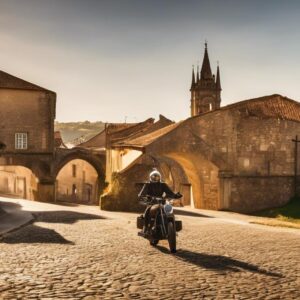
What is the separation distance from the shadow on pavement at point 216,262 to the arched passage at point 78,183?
139 feet

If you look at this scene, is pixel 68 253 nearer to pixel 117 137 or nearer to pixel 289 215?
pixel 289 215

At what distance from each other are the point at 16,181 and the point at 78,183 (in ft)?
24.8

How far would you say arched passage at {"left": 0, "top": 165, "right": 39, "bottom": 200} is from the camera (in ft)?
165

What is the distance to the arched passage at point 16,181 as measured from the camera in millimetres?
50331

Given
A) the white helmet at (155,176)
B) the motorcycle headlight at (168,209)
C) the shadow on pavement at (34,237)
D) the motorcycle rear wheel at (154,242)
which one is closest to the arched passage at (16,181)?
the shadow on pavement at (34,237)

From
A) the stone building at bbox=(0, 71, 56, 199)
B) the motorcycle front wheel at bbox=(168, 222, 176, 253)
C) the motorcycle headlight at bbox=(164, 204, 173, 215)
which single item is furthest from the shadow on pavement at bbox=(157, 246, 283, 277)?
the stone building at bbox=(0, 71, 56, 199)

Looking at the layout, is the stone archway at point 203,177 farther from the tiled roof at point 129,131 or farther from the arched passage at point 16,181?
the arched passage at point 16,181

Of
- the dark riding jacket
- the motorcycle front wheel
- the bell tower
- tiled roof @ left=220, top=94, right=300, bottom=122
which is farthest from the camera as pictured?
the bell tower

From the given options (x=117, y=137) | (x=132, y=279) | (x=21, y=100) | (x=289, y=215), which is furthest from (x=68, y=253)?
(x=117, y=137)

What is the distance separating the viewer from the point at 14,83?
112 feet

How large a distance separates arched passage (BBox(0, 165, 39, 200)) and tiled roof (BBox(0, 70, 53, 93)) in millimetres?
15963

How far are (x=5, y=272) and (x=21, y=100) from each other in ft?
95.4

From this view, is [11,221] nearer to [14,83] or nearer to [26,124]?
[26,124]

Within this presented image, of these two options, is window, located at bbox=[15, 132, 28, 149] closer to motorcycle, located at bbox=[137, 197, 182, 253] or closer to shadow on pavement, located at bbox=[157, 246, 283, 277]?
motorcycle, located at bbox=[137, 197, 182, 253]
